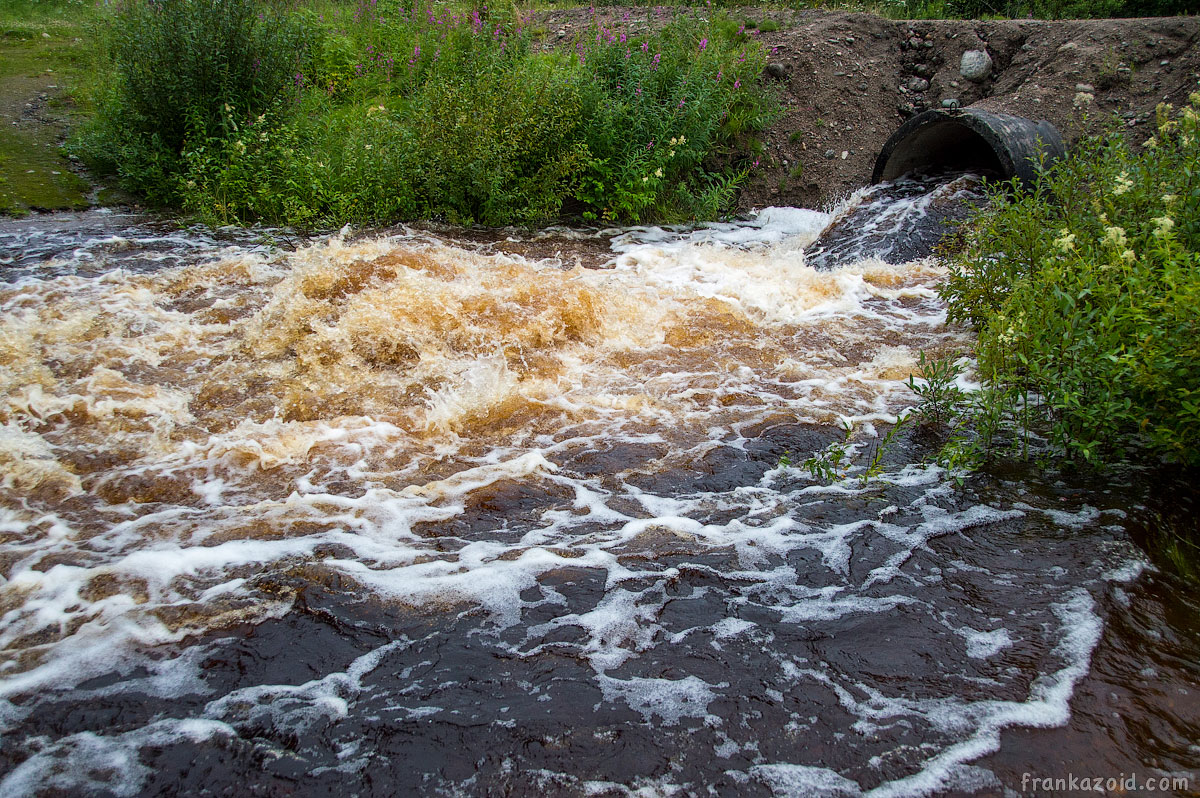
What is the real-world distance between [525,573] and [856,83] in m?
9.78

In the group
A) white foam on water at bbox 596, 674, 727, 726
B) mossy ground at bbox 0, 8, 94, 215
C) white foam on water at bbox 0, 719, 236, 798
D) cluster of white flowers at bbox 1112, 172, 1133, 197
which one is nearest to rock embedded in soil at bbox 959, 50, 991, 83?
cluster of white flowers at bbox 1112, 172, 1133, 197

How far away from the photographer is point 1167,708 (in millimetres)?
2270

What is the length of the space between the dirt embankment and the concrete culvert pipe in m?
0.79

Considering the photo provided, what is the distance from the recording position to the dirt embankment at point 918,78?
8.86 meters

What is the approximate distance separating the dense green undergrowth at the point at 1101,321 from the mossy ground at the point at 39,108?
9.03 metres

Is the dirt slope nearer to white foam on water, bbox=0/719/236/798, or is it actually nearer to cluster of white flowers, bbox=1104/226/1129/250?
cluster of white flowers, bbox=1104/226/1129/250

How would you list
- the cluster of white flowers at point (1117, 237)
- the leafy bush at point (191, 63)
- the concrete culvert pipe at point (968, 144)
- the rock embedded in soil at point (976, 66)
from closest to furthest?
the cluster of white flowers at point (1117, 237) < the concrete culvert pipe at point (968, 144) < the leafy bush at point (191, 63) < the rock embedded in soil at point (976, 66)

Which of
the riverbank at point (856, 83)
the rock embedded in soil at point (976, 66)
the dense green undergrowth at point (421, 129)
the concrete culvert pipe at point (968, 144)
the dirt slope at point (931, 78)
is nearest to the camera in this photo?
the concrete culvert pipe at point (968, 144)

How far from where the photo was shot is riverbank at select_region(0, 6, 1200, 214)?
8703 millimetres

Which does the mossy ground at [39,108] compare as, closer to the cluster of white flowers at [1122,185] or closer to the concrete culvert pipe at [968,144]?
the concrete culvert pipe at [968,144]

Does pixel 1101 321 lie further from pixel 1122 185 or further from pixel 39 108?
pixel 39 108

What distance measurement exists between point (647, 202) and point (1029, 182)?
3.85m

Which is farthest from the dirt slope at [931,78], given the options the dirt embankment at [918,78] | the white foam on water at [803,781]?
the white foam on water at [803,781]

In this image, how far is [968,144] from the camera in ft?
29.8
